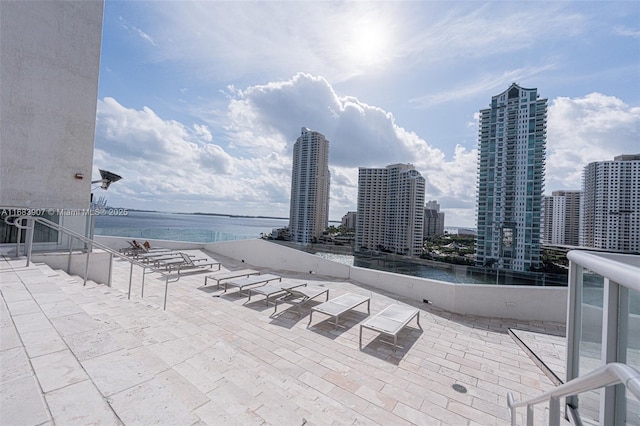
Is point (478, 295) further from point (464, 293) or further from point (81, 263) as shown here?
point (81, 263)

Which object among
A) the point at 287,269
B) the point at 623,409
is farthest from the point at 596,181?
the point at 623,409

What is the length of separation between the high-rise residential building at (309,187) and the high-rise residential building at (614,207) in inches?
1089

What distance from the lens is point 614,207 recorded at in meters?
20.7

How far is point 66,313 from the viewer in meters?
3.05

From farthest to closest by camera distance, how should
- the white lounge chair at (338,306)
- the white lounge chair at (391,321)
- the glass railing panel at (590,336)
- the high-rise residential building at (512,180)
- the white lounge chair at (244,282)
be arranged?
the high-rise residential building at (512,180) < the white lounge chair at (244,282) < the white lounge chair at (338,306) < the white lounge chair at (391,321) < the glass railing panel at (590,336)

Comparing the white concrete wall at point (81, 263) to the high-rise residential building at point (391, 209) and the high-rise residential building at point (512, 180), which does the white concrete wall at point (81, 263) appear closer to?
the high-rise residential building at point (391, 209)

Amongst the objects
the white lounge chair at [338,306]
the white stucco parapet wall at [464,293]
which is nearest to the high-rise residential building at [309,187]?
the white stucco parapet wall at [464,293]

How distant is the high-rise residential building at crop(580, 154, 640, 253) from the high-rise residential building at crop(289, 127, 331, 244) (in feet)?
90.7

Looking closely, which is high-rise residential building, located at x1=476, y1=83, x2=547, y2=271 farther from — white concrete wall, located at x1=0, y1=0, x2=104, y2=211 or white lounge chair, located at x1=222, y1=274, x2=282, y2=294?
white concrete wall, located at x1=0, y1=0, x2=104, y2=211

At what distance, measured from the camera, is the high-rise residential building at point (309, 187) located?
35500 mm

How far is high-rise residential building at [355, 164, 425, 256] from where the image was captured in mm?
30859

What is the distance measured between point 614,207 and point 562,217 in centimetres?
1712

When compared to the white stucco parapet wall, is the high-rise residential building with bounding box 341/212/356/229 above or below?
above

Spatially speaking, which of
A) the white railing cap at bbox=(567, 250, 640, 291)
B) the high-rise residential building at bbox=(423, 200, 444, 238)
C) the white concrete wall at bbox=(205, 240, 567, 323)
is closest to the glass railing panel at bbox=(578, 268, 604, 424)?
the white railing cap at bbox=(567, 250, 640, 291)
